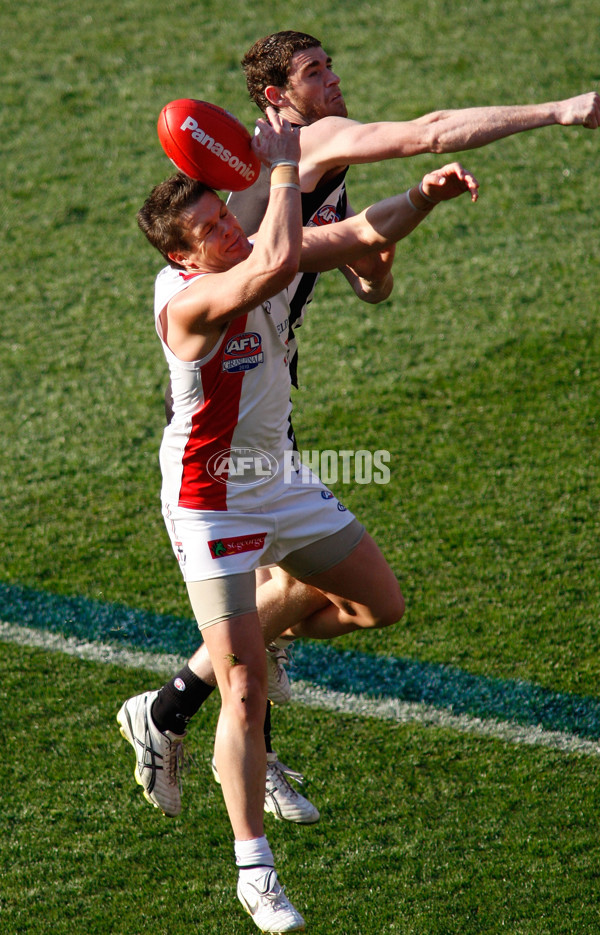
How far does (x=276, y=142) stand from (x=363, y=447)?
333 cm

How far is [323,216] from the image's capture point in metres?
4.31

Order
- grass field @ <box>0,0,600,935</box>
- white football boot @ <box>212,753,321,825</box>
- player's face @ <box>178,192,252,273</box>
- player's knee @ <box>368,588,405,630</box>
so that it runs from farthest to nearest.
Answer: white football boot @ <box>212,753,321,825</box> < grass field @ <box>0,0,600,935</box> < player's knee @ <box>368,588,405,630</box> < player's face @ <box>178,192,252,273</box>

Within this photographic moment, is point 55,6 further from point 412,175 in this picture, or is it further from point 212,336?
point 212,336

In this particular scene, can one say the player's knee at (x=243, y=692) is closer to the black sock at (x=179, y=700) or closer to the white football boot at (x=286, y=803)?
the black sock at (x=179, y=700)

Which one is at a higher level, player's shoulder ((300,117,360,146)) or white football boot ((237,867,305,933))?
player's shoulder ((300,117,360,146))

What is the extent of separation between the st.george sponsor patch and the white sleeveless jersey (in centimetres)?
11

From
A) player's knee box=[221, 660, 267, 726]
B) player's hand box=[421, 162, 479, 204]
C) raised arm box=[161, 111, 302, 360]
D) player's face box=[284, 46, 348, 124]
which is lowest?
player's knee box=[221, 660, 267, 726]

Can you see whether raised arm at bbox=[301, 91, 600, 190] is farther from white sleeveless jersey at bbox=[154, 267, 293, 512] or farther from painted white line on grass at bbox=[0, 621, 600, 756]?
painted white line on grass at bbox=[0, 621, 600, 756]

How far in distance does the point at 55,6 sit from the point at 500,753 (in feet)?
32.0

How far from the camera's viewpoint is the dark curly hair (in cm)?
423

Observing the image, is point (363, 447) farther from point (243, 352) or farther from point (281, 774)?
point (243, 352)

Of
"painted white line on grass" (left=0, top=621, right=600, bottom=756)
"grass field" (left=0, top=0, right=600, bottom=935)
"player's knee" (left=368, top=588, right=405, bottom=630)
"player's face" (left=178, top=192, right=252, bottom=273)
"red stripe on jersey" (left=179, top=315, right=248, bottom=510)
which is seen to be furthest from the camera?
"painted white line on grass" (left=0, top=621, right=600, bottom=756)

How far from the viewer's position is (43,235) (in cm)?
891

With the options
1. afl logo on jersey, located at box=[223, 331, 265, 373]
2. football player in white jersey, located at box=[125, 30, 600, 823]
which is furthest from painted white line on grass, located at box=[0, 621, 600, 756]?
afl logo on jersey, located at box=[223, 331, 265, 373]
